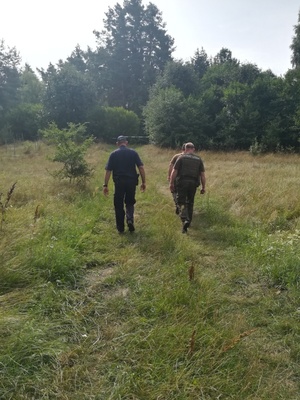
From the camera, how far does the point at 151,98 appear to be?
106ft

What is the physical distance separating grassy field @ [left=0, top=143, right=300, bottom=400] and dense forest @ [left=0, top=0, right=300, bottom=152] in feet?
56.7

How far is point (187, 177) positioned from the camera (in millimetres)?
6125

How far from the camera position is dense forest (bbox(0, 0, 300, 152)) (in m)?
23.4

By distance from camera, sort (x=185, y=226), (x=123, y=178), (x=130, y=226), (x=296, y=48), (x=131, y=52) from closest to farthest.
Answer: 1. (x=130, y=226)
2. (x=123, y=178)
3. (x=185, y=226)
4. (x=296, y=48)
5. (x=131, y=52)

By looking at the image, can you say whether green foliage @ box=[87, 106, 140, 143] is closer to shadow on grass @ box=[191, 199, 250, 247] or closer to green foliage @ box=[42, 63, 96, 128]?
green foliage @ box=[42, 63, 96, 128]

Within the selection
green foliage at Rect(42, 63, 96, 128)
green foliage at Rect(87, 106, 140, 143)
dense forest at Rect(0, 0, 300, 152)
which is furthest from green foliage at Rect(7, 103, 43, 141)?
green foliage at Rect(87, 106, 140, 143)

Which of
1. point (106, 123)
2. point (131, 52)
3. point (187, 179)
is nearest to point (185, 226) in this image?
point (187, 179)

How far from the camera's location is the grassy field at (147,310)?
212 centimetres

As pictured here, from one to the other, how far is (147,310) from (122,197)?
2.94 meters

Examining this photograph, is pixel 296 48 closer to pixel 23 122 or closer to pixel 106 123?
pixel 106 123

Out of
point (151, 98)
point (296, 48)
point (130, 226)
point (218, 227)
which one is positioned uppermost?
point (296, 48)

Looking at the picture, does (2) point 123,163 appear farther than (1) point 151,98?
No

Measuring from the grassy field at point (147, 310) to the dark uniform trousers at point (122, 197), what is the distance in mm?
292

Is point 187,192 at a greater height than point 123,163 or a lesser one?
lesser
